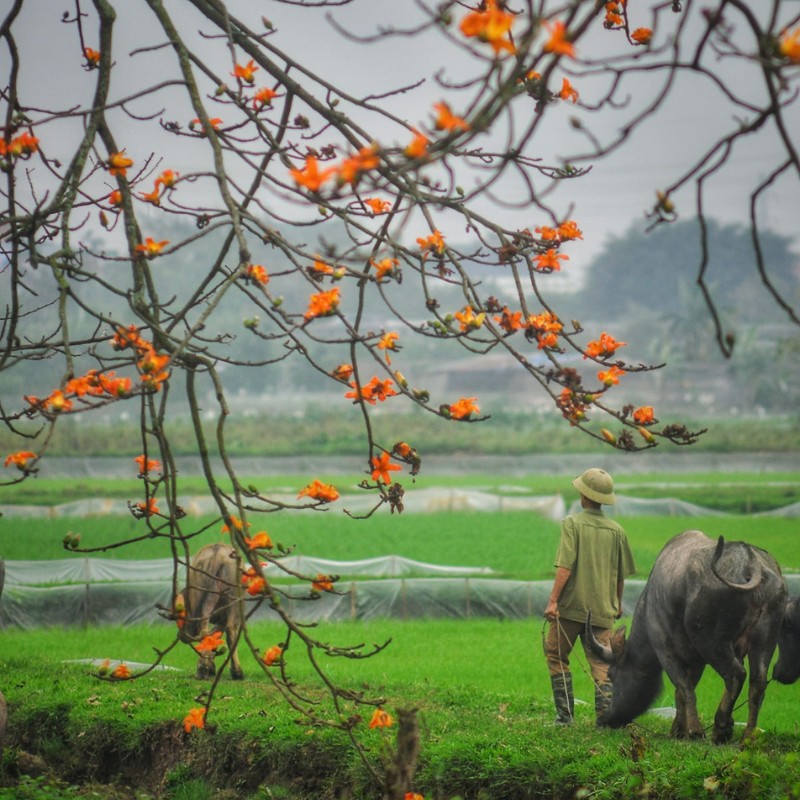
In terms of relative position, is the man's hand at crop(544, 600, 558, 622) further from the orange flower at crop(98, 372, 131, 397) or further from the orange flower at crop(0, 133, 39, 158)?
the orange flower at crop(0, 133, 39, 158)

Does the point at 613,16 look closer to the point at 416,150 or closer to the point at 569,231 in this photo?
the point at 569,231

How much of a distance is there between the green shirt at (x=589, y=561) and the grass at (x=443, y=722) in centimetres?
62

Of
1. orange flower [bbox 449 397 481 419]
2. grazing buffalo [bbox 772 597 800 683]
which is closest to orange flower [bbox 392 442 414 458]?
orange flower [bbox 449 397 481 419]

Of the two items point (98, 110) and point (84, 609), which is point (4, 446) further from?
point (98, 110)

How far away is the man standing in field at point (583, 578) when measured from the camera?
19.2ft

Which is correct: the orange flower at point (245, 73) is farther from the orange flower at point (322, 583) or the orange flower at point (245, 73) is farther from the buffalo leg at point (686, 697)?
the buffalo leg at point (686, 697)

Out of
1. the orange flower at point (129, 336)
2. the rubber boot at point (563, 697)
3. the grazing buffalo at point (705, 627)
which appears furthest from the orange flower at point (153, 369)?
the rubber boot at point (563, 697)

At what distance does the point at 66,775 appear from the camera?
5941 millimetres

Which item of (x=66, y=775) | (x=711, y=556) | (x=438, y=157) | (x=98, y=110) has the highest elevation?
(x=98, y=110)

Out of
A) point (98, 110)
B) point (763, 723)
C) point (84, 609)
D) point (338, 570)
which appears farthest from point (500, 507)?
point (98, 110)

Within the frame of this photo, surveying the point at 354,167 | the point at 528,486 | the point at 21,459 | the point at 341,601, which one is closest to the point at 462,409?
the point at 354,167

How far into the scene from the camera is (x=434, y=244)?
3.85 meters

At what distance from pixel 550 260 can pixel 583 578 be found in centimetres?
220

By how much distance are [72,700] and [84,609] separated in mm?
3846
